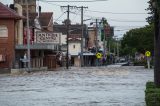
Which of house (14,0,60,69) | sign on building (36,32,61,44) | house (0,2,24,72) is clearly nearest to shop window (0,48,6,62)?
house (0,2,24,72)

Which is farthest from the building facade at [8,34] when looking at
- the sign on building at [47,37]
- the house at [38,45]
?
the sign on building at [47,37]

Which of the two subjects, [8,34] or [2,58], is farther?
[8,34]

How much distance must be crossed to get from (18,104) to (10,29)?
162 feet

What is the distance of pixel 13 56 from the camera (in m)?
70.4

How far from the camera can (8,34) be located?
7044cm

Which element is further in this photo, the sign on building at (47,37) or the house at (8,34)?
the sign on building at (47,37)

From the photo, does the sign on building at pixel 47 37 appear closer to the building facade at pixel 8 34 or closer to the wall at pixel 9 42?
the building facade at pixel 8 34

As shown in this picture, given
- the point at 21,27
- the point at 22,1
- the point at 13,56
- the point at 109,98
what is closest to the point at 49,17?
the point at 22,1

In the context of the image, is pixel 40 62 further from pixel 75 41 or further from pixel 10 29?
pixel 75 41

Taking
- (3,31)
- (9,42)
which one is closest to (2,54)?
(9,42)

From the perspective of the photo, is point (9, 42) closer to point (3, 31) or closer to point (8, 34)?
point (8, 34)

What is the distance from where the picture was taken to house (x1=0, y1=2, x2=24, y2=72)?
6975cm

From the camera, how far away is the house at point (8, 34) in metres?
69.8

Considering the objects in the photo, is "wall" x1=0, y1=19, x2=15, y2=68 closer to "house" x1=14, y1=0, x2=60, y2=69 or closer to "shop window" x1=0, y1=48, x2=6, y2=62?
"shop window" x1=0, y1=48, x2=6, y2=62
